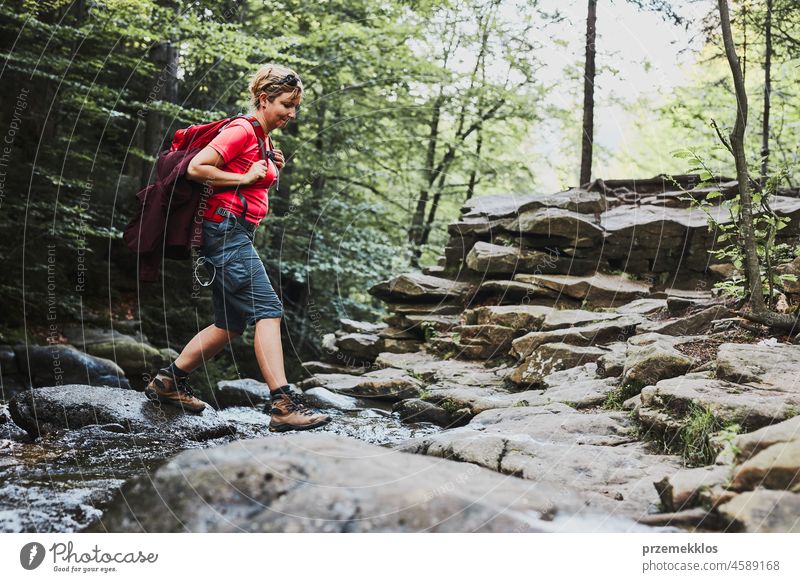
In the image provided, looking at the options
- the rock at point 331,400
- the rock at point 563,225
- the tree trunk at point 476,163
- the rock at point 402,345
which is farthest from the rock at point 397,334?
the tree trunk at point 476,163

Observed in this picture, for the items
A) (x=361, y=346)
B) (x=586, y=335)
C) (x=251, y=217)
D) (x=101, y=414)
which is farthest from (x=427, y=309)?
(x=101, y=414)

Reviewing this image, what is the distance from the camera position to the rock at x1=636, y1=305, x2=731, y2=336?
6.24 m

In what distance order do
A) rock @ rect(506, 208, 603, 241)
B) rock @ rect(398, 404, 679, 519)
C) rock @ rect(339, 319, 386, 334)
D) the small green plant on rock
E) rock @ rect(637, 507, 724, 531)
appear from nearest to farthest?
rock @ rect(637, 507, 724, 531) < rock @ rect(398, 404, 679, 519) < the small green plant on rock < rock @ rect(506, 208, 603, 241) < rock @ rect(339, 319, 386, 334)

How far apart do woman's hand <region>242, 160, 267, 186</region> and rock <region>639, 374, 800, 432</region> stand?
9.65ft

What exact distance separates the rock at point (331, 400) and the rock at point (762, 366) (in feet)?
11.9

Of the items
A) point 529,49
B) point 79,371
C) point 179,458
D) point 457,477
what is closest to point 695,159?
point 457,477

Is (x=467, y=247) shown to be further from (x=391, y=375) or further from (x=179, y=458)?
(x=179, y=458)

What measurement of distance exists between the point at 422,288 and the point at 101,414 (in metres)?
6.81

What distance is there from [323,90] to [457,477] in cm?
1333

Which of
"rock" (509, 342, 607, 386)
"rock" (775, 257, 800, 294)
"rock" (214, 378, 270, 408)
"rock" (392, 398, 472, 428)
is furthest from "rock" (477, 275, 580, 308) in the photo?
"rock" (214, 378, 270, 408)

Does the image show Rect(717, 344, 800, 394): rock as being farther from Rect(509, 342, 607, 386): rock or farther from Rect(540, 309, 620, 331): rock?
Rect(540, 309, 620, 331): rock

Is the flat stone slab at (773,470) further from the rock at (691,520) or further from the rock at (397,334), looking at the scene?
the rock at (397,334)

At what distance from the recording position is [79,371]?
9383 mm

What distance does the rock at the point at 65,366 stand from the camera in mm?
9297
